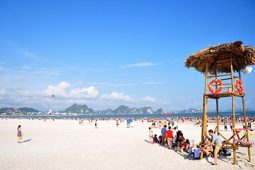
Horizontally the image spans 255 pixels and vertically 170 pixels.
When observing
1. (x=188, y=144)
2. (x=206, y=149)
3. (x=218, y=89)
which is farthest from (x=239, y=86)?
(x=188, y=144)

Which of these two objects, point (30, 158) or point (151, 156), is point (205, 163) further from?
point (30, 158)

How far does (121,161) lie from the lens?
39.2ft

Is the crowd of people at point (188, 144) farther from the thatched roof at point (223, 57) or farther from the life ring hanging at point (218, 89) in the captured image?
the thatched roof at point (223, 57)

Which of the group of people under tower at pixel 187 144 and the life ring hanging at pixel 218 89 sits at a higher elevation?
the life ring hanging at pixel 218 89

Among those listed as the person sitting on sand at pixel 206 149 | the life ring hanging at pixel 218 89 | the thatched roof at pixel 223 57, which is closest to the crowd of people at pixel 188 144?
the person sitting on sand at pixel 206 149

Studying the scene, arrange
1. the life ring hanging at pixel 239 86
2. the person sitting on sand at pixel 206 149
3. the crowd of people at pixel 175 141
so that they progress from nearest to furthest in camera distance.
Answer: the person sitting on sand at pixel 206 149 → the life ring hanging at pixel 239 86 → the crowd of people at pixel 175 141

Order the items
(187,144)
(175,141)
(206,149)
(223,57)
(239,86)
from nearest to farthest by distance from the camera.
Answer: (206,149) → (239,86) → (223,57) → (187,144) → (175,141)

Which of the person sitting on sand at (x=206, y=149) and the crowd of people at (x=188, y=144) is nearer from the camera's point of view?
the crowd of people at (x=188, y=144)

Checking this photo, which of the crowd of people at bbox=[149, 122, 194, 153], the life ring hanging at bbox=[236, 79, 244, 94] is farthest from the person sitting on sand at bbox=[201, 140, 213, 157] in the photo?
the life ring hanging at bbox=[236, 79, 244, 94]

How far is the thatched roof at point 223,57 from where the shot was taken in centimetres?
1134

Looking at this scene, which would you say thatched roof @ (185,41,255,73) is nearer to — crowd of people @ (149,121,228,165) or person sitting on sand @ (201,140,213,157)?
crowd of people @ (149,121,228,165)

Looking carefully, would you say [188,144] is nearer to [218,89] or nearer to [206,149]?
[206,149]

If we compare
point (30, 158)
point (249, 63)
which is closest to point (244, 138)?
point (249, 63)

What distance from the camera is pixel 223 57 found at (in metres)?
12.6
